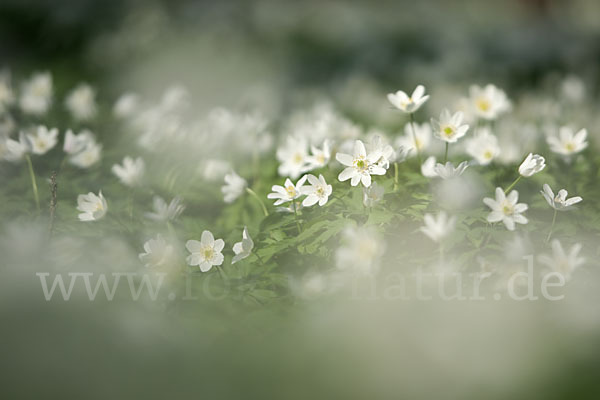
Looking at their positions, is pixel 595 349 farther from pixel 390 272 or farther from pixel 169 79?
pixel 169 79

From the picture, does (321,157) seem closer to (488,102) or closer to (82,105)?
(488,102)

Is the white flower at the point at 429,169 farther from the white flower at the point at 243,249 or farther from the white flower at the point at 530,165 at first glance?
the white flower at the point at 243,249

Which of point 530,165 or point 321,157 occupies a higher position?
point 321,157

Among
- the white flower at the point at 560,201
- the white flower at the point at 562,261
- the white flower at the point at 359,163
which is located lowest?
the white flower at the point at 562,261

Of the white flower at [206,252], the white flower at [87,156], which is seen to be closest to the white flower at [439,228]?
the white flower at [206,252]

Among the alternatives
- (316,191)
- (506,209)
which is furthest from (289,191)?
(506,209)

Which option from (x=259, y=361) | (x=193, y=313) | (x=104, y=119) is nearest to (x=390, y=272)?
(x=259, y=361)
